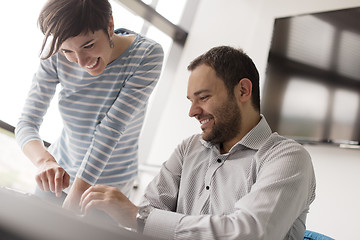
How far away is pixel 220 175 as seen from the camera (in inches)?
46.4

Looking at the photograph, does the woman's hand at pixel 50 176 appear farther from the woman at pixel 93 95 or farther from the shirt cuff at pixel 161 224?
the shirt cuff at pixel 161 224

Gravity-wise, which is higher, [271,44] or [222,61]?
[271,44]

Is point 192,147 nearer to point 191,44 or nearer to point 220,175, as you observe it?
point 220,175

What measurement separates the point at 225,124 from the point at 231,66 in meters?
0.22

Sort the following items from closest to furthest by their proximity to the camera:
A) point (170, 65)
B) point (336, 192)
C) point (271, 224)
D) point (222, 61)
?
1. point (271, 224)
2. point (222, 61)
3. point (336, 192)
4. point (170, 65)

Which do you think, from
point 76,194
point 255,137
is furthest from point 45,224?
point 255,137

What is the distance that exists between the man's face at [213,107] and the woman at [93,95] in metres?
0.18

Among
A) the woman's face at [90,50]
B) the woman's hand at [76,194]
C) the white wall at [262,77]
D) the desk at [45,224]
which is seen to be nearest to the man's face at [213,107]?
the woman's face at [90,50]

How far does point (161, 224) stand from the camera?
86 centimetres

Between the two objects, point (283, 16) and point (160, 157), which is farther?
point (160, 157)

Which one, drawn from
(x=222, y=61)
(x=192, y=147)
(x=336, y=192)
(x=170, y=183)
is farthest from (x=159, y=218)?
(x=336, y=192)

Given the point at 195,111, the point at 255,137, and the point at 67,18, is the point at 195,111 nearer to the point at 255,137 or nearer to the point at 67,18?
the point at 255,137

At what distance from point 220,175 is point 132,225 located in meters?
0.39

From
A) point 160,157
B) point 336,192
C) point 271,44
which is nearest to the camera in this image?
point 336,192
